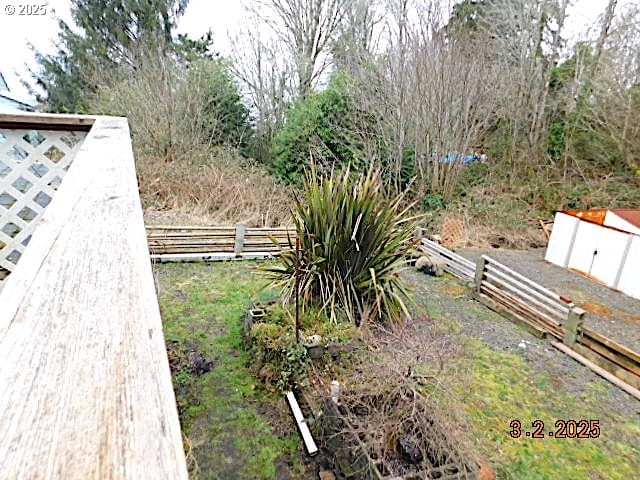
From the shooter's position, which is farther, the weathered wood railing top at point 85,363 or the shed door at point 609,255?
the shed door at point 609,255

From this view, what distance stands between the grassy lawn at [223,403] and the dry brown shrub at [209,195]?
3006 millimetres

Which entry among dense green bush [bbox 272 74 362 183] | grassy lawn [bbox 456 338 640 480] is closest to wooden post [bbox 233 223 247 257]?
dense green bush [bbox 272 74 362 183]

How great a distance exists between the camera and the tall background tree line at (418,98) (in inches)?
361

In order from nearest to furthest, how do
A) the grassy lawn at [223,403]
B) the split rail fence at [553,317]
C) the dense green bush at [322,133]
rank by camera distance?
the grassy lawn at [223,403] < the split rail fence at [553,317] < the dense green bush at [322,133]

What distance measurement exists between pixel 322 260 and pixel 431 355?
1.41m

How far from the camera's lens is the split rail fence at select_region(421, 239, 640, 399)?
4133 mm

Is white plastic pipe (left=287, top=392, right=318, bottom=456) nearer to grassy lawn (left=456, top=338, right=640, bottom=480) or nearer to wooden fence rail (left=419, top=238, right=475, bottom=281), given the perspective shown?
grassy lawn (left=456, top=338, right=640, bottom=480)

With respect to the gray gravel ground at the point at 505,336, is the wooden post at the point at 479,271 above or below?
above

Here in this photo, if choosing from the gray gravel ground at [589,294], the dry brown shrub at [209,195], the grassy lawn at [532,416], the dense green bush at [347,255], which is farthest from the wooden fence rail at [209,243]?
the gray gravel ground at [589,294]

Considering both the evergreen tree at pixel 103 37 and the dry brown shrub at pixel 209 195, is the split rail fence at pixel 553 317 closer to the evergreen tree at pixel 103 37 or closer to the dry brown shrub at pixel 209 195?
the dry brown shrub at pixel 209 195

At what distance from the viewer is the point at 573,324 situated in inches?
180

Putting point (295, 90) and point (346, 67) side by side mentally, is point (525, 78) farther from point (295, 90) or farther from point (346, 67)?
point (295, 90)

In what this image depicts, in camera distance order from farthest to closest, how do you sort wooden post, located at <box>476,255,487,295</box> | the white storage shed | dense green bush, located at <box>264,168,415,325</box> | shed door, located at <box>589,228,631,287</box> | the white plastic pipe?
shed door, located at <box>589,228,631,287</box>
the white storage shed
wooden post, located at <box>476,255,487,295</box>
dense green bush, located at <box>264,168,415,325</box>
the white plastic pipe

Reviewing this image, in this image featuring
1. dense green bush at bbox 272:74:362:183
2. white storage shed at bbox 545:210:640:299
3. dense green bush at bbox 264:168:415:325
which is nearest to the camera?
dense green bush at bbox 264:168:415:325
